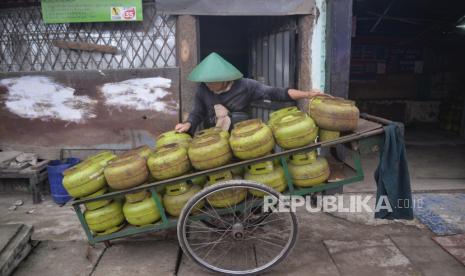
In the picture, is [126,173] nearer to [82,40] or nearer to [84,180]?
[84,180]

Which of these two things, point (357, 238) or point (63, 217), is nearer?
point (357, 238)

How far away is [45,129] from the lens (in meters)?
5.71

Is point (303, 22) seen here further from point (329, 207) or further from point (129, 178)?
point (129, 178)

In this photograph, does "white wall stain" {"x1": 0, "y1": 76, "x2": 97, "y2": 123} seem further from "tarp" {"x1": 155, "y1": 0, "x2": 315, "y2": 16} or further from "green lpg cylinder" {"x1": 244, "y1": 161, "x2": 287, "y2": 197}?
"green lpg cylinder" {"x1": 244, "y1": 161, "x2": 287, "y2": 197}

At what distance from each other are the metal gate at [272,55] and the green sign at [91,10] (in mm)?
2052

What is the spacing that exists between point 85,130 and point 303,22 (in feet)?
11.7

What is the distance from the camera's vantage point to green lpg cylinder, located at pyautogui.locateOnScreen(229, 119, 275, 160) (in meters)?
3.16

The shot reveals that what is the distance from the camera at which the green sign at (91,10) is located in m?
5.14

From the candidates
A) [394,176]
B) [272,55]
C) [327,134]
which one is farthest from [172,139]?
[272,55]

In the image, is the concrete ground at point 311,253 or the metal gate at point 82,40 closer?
the concrete ground at point 311,253

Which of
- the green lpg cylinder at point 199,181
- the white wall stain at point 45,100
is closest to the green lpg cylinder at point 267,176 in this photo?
the green lpg cylinder at point 199,181

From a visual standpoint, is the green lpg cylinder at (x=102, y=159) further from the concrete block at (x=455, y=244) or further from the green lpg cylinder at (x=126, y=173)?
the concrete block at (x=455, y=244)

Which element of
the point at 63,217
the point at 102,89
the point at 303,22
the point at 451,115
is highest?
the point at 303,22

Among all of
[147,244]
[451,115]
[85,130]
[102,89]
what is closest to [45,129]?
[85,130]
